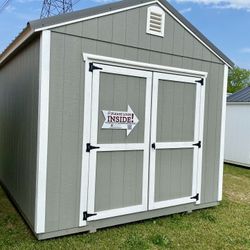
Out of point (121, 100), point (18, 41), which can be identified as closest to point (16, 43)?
point (18, 41)

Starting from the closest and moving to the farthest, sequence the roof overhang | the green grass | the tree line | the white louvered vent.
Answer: the roof overhang < the green grass < the white louvered vent < the tree line

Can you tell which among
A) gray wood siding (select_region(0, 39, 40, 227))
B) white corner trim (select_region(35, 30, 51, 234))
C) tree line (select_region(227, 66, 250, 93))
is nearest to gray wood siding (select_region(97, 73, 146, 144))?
white corner trim (select_region(35, 30, 51, 234))

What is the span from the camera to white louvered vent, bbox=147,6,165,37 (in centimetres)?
414

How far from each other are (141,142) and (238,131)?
5.65 metres

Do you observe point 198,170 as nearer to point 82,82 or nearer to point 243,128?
point 82,82

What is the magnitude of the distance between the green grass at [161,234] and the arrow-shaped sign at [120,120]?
126 centimetres

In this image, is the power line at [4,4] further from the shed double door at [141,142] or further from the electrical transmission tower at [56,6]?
the shed double door at [141,142]

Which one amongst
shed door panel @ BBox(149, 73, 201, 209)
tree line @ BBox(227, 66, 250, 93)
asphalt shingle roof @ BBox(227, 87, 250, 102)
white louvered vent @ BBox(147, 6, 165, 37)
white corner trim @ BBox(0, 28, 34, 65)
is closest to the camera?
white corner trim @ BBox(0, 28, 34, 65)

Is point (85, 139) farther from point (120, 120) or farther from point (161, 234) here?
point (161, 234)

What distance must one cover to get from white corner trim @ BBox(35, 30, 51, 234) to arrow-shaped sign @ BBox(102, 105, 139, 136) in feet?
2.37

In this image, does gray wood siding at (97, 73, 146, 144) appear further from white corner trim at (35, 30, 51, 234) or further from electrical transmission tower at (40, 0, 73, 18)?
electrical transmission tower at (40, 0, 73, 18)

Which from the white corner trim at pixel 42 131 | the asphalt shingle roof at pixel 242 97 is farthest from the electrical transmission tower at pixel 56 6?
the white corner trim at pixel 42 131

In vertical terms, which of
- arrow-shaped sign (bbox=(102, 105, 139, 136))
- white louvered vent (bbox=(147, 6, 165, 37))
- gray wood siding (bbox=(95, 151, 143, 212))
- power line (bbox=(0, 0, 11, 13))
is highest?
power line (bbox=(0, 0, 11, 13))

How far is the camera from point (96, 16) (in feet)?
12.2
